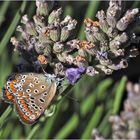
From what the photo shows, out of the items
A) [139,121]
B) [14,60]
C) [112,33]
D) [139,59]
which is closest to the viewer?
[139,121]

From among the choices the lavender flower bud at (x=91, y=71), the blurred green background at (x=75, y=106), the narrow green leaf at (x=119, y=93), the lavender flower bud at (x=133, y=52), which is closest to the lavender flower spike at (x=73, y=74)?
the lavender flower bud at (x=91, y=71)

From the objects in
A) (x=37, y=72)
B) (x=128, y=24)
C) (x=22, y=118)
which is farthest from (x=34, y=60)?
(x=128, y=24)

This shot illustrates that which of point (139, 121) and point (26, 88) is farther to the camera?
point (26, 88)

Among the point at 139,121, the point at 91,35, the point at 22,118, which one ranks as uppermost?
the point at 91,35

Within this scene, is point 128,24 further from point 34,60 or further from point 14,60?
point 14,60

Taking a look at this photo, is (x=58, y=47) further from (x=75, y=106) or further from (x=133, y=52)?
(x=75, y=106)

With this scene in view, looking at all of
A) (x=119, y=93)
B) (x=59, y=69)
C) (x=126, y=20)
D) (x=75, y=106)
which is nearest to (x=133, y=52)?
(x=126, y=20)
